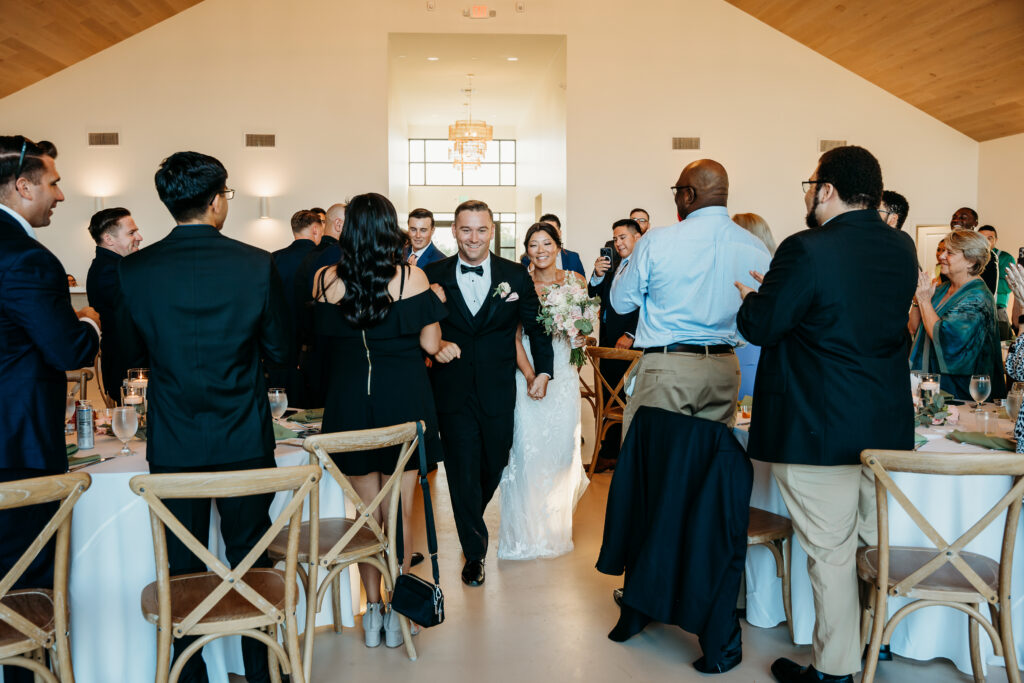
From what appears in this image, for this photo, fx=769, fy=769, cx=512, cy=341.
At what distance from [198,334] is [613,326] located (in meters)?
4.39

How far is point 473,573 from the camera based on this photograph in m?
3.89

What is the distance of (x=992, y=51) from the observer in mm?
9070

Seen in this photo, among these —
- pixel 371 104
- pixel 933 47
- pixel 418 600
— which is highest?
pixel 933 47

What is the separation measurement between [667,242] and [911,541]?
1.54m

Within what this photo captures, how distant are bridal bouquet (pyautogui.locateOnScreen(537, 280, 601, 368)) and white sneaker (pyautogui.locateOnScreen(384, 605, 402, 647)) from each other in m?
1.65

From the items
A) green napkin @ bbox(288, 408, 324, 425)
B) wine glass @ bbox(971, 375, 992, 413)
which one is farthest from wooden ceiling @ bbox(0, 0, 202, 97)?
wine glass @ bbox(971, 375, 992, 413)

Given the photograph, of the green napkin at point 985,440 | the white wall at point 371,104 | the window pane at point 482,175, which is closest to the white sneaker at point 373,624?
the green napkin at point 985,440

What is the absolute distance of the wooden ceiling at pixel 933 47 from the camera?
A: 8.70 metres

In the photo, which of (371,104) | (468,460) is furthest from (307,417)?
(371,104)

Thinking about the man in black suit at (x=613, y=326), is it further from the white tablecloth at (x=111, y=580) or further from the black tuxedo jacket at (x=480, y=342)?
the white tablecloth at (x=111, y=580)

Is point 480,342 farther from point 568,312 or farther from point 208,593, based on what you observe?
point 208,593

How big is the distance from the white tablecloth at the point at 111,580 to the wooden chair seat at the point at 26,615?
233 millimetres

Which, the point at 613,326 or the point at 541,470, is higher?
the point at 613,326

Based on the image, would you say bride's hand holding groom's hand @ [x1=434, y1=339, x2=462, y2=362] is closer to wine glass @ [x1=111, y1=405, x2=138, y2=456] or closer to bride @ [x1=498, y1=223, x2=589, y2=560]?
bride @ [x1=498, y1=223, x2=589, y2=560]
